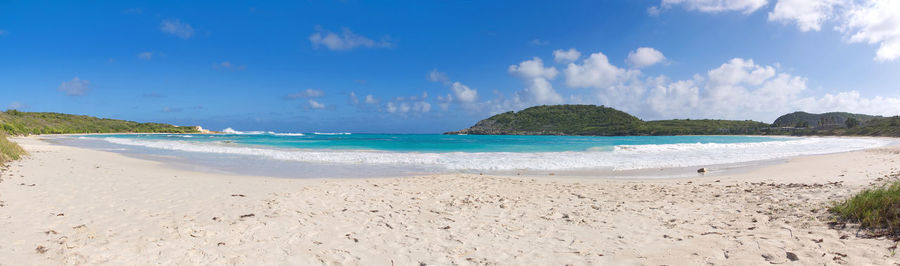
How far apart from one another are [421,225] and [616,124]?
12660 centimetres

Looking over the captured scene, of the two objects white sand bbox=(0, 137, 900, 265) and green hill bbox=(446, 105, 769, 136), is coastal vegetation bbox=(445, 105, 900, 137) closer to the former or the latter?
green hill bbox=(446, 105, 769, 136)

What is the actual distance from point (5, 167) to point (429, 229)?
1419 cm

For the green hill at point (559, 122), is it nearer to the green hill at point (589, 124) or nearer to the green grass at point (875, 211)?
the green hill at point (589, 124)

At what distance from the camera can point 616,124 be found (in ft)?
393

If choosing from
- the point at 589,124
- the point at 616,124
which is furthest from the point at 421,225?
the point at 589,124

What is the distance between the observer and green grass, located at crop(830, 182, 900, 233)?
4367 millimetres

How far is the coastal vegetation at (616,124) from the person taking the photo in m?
98.2

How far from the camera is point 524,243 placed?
4637 millimetres

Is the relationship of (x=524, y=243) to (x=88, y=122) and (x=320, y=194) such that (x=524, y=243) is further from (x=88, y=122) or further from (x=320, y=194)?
(x=88, y=122)

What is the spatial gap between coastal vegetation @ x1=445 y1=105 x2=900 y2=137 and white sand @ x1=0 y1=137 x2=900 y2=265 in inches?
3953

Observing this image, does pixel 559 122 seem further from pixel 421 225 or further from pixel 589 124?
pixel 421 225

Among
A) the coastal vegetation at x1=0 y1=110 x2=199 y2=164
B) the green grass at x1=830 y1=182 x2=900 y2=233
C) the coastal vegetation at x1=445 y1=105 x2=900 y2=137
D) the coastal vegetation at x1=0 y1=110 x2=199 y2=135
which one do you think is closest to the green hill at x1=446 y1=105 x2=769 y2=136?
the coastal vegetation at x1=445 y1=105 x2=900 y2=137

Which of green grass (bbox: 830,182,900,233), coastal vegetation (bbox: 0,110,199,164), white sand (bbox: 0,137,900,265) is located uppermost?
coastal vegetation (bbox: 0,110,199,164)

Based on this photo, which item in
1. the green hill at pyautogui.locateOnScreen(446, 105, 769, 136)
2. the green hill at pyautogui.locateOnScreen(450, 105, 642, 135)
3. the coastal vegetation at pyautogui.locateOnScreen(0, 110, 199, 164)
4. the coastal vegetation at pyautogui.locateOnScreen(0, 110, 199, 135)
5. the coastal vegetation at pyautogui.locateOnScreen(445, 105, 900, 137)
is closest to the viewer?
the coastal vegetation at pyautogui.locateOnScreen(0, 110, 199, 164)
